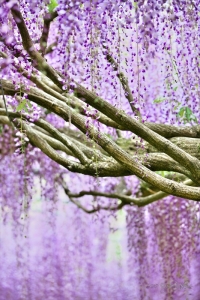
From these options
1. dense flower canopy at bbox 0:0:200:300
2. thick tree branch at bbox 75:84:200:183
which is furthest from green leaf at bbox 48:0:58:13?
thick tree branch at bbox 75:84:200:183

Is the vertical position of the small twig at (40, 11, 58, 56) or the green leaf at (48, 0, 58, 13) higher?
the green leaf at (48, 0, 58, 13)

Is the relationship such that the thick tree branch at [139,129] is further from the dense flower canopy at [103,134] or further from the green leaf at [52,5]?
the green leaf at [52,5]

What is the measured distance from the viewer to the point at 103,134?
2225 mm

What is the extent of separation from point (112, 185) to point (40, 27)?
6.99ft

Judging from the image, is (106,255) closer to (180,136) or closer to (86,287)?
(86,287)

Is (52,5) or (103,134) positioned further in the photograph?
(103,134)

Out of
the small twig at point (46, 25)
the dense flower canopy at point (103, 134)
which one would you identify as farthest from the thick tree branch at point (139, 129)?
the small twig at point (46, 25)

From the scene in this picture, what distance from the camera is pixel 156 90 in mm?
3824

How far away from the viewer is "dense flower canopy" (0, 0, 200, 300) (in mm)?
2045

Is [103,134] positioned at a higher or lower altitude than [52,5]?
lower

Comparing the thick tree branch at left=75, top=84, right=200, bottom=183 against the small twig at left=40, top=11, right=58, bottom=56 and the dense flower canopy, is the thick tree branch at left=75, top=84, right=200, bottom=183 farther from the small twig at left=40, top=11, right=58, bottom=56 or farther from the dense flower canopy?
the small twig at left=40, top=11, right=58, bottom=56

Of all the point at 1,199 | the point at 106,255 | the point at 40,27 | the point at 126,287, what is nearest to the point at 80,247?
the point at 106,255

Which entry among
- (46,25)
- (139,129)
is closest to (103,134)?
(139,129)

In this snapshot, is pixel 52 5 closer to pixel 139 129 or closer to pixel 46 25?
pixel 46 25
